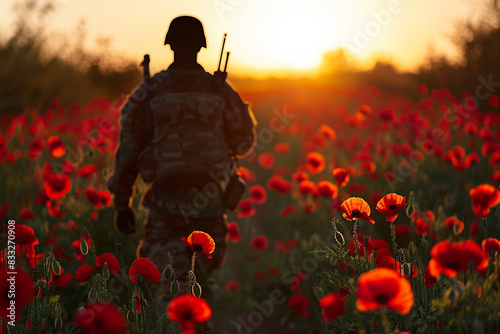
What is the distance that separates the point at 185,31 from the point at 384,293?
2208 mm

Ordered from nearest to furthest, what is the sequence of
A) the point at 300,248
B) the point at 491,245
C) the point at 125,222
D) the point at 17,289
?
the point at 17,289
the point at 491,245
the point at 125,222
the point at 300,248

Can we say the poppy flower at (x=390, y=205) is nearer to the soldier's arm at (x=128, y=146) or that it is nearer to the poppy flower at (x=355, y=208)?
the poppy flower at (x=355, y=208)

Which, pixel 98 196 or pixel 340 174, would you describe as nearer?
pixel 340 174

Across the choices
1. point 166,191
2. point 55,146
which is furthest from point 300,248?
point 55,146

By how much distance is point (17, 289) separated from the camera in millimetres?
1551

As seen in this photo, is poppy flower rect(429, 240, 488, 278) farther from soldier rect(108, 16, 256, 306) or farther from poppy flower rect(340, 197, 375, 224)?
soldier rect(108, 16, 256, 306)

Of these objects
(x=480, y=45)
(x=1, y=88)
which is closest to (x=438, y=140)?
(x=480, y=45)

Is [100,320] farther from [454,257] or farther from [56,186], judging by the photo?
[56,186]

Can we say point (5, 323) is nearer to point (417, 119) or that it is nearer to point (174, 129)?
point (174, 129)

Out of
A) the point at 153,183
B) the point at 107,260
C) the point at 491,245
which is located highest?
the point at 153,183

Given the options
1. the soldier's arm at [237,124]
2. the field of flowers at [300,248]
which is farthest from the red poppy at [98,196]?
the soldier's arm at [237,124]

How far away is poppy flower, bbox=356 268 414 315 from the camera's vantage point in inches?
49.3

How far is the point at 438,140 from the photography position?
5578 mm

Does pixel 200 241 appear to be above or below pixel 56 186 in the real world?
below
